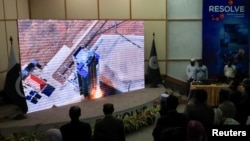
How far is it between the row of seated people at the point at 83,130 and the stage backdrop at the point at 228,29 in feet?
24.5

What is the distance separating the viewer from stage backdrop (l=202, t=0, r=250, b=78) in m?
10.6

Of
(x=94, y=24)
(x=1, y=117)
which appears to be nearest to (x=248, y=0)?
(x=94, y=24)

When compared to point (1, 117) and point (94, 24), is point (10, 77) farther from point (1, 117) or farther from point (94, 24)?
point (94, 24)

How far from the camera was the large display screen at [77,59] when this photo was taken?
724 cm

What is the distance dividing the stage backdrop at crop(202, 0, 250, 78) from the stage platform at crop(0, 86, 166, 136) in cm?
265

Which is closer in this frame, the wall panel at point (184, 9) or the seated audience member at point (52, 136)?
the seated audience member at point (52, 136)

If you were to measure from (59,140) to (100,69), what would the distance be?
5.58 meters

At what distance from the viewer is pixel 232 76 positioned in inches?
401

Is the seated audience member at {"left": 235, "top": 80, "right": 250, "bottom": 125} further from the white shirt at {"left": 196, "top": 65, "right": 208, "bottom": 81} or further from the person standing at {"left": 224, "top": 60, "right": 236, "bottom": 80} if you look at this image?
the person standing at {"left": 224, "top": 60, "right": 236, "bottom": 80}

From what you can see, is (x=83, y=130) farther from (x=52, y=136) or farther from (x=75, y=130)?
(x=52, y=136)

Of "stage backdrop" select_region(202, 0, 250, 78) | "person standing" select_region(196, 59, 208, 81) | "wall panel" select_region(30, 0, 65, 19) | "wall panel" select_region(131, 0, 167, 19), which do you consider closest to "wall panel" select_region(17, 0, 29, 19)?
"wall panel" select_region(30, 0, 65, 19)

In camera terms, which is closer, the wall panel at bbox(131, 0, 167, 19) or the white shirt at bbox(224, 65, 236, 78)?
the white shirt at bbox(224, 65, 236, 78)

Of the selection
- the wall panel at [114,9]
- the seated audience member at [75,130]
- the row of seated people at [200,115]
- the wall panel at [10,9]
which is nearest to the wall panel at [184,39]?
the wall panel at [114,9]

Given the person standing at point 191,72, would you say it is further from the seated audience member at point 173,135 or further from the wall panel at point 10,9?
the seated audience member at point 173,135
